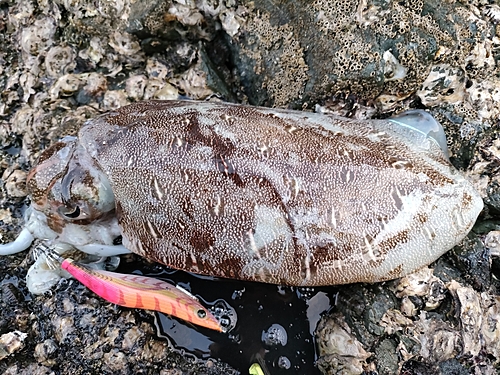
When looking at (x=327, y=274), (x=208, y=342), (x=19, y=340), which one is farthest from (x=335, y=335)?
(x=19, y=340)

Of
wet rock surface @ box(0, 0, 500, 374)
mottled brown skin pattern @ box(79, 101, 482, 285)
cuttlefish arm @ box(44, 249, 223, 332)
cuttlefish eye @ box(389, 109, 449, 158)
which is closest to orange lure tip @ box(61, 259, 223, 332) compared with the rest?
cuttlefish arm @ box(44, 249, 223, 332)

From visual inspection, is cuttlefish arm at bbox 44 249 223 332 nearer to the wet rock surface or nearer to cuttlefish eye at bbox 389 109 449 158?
the wet rock surface

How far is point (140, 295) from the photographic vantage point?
309 cm

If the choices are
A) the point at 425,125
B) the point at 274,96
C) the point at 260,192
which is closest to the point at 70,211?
the point at 260,192

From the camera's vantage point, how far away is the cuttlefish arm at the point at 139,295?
308cm

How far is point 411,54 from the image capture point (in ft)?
10.8

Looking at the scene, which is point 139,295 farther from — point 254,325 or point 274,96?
point 274,96

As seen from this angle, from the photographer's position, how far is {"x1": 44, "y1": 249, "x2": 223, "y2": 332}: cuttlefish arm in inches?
121

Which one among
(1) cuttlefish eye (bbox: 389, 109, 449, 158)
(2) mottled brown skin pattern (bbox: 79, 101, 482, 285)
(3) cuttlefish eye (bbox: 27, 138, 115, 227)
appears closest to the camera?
(2) mottled brown skin pattern (bbox: 79, 101, 482, 285)

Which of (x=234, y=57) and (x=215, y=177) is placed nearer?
(x=215, y=177)

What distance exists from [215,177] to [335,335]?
1.37 meters

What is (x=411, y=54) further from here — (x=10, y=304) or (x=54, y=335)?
(x=10, y=304)

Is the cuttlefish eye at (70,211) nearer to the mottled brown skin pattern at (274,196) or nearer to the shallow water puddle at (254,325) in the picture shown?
the mottled brown skin pattern at (274,196)

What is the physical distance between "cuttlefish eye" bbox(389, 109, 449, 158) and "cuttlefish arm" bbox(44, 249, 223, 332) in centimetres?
196
